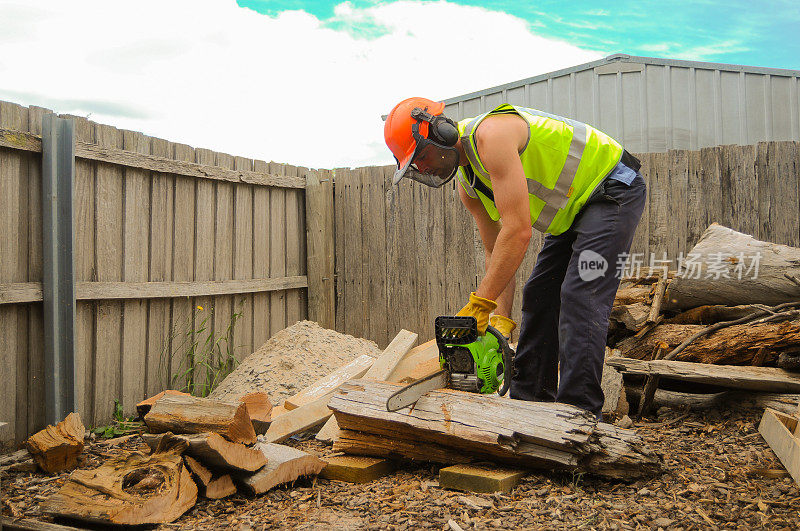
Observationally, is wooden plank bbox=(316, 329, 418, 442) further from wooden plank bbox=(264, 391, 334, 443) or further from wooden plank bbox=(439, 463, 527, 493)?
wooden plank bbox=(439, 463, 527, 493)

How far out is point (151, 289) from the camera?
17.9 feet

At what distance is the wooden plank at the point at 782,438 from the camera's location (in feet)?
10.7

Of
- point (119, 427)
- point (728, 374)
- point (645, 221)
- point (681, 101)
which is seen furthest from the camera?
point (681, 101)

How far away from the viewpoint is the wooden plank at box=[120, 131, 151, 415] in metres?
5.29

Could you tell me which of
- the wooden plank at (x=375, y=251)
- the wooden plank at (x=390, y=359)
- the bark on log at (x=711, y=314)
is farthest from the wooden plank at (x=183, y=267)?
the bark on log at (x=711, y=314)

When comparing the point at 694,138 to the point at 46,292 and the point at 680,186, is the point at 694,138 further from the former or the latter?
the point at 46,292

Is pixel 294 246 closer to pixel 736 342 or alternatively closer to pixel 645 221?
pixel 645 221

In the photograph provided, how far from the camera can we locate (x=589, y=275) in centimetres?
339

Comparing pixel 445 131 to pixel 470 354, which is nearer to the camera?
pixel 470 354

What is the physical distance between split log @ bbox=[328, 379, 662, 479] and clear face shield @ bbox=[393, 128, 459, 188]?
4.04 feet

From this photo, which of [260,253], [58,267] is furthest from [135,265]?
[260,253]

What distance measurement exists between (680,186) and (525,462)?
13.1 feet

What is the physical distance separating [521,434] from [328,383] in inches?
105

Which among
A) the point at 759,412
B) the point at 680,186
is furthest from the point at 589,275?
the point at 680,186
